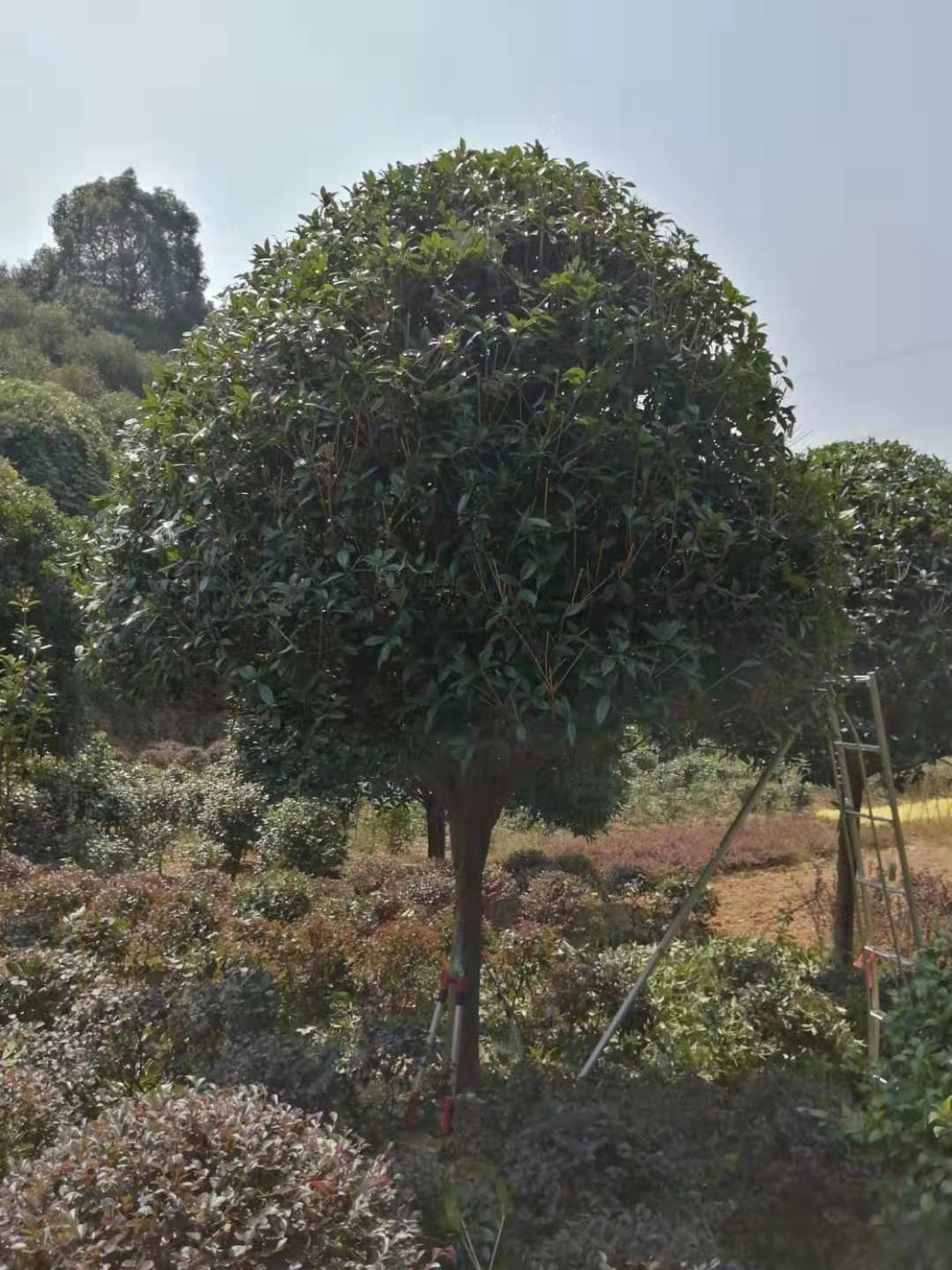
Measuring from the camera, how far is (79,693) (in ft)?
32.0

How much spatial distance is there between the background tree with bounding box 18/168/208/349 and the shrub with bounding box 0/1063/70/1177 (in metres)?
34.4

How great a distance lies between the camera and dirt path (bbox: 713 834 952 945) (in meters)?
8.45

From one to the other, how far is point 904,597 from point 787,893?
4.89 m

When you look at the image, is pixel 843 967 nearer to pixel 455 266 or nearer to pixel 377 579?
pixel 377 579

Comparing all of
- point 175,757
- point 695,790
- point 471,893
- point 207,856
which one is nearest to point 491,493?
point 471,893

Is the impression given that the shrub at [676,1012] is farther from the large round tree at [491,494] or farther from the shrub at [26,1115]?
the shrub at [26,1115]

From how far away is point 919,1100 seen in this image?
3115mm

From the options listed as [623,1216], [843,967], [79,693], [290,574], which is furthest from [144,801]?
[623,1216]

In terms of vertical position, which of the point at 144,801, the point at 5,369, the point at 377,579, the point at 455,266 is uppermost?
the point at 5,369

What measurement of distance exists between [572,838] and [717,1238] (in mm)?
10733

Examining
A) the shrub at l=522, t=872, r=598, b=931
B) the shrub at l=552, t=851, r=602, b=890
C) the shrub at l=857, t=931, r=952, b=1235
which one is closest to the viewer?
the shrub at l=857, t=931, r=952, b=1235

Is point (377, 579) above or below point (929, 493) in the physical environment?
below

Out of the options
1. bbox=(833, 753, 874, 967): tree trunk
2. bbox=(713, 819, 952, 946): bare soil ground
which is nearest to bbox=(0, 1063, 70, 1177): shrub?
bbox=(833, 753, 874, 967): tree trunk

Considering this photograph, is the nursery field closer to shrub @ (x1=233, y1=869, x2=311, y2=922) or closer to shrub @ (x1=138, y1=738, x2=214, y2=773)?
shrub @ (x1=233, y1=869, x2=311, y2=922)
